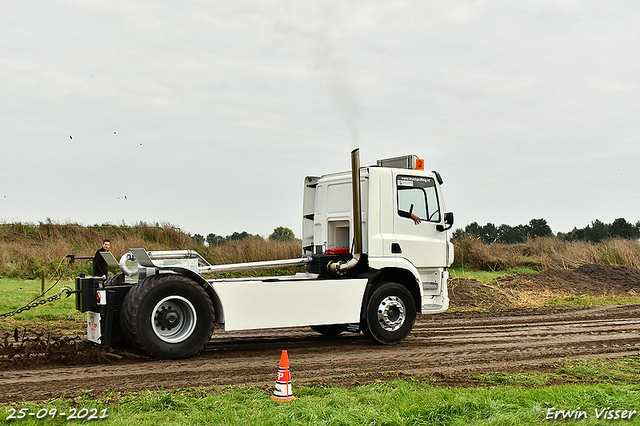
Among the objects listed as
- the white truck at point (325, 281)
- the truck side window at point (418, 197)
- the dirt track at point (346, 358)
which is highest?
the truck side window at point (418, 197)

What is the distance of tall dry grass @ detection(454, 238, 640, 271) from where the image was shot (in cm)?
2992

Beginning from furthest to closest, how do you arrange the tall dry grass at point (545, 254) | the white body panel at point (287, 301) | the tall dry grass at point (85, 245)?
the tall dry grass at point (545, 254), the tall dry grass at point (85, 245), the white body panel at point (287, 301)

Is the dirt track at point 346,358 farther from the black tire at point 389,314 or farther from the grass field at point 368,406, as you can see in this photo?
the grass field at point 368,406

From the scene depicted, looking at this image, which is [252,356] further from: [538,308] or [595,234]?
[595,234]

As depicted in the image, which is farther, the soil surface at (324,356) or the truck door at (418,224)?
the truck door at (418,224)

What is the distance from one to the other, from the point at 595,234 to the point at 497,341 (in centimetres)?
5579

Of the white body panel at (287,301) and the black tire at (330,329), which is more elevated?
the white body panel at (287,301)

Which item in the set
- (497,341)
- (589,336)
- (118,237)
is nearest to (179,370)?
(497,341)

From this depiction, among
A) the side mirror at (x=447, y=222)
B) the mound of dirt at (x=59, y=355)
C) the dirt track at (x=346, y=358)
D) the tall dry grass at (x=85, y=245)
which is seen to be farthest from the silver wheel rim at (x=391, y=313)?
the tall dry grass at (x=85, y=245)

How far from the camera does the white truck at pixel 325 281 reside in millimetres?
9789

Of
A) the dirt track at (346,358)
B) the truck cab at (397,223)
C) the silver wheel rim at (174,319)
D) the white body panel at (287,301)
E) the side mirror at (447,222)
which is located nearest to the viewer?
the dirt track at (346,358)

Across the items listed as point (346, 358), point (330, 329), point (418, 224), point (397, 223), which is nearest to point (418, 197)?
point (418, 224)

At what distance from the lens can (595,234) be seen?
6272 cm

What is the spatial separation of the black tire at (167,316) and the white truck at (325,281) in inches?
0.6
